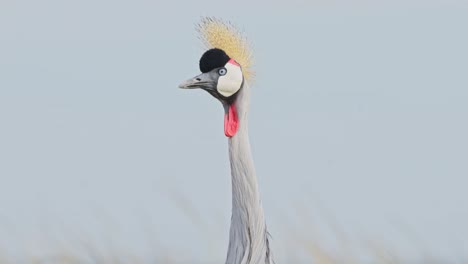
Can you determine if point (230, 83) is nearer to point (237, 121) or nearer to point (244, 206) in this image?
point (237, 121)

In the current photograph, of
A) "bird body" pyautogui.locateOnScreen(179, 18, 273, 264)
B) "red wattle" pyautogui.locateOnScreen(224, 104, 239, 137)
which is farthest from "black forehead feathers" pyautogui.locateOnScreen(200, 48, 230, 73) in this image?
"red wattle" pyautogui.locateOnScreen(224, 104, 239, 137)

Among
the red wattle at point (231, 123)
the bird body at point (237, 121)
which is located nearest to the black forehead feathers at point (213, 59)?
the bird body at point (237, 121)

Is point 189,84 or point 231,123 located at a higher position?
point 189,84

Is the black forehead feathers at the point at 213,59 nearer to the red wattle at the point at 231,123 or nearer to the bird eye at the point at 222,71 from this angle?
the bird eye at the point at 222,71

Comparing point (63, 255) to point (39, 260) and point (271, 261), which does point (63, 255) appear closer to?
point (39, 260)

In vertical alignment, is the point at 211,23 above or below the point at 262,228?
above

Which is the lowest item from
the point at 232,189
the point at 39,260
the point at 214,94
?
the point at 39,260

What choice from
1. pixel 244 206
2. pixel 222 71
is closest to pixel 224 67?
pixel 222 71

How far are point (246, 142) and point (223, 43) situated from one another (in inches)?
20.5

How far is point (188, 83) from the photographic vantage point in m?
6.89

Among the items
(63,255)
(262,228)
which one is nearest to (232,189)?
(262,228)

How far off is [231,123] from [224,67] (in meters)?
0.28

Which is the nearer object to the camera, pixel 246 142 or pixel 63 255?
pixel 246 142

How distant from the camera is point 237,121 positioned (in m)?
6.88
